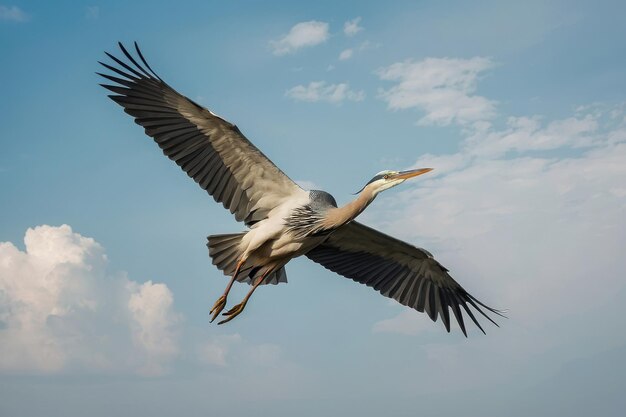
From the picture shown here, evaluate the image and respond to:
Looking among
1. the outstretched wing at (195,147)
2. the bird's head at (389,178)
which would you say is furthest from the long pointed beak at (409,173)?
the outstretched wing at (195,147)

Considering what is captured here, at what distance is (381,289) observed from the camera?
1334 centimetres

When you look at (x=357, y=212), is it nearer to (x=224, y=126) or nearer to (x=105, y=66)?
(x=224, y=126)

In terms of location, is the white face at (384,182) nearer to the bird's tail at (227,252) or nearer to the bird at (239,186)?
the bird at (239,186)

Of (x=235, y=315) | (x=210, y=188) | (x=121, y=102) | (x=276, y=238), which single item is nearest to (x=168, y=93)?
(x=121, y=102)

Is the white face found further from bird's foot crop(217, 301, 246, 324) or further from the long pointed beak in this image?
bird's foot crop(217, 301, 246, 324)

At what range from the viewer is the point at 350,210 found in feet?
34.7

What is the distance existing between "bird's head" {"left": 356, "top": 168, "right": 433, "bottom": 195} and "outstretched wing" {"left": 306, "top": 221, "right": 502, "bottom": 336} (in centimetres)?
230

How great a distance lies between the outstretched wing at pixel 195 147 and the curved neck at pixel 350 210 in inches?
33.4

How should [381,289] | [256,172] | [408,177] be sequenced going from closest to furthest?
[408,177]
[256,172]
[381,289]

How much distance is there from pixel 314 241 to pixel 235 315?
149 cm

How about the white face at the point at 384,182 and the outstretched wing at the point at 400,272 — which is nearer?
the white face at the point at 384,182

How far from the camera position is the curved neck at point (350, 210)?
10.6 metres

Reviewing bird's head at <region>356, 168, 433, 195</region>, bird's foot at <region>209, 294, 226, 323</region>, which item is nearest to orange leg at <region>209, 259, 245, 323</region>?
bird's foot at <region>209, 294, 226, 323</region>

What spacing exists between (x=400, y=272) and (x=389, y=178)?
323cm
